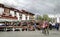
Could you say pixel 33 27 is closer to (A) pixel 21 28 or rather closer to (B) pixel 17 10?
(A) pixel 21 28

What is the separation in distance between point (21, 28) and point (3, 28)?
3.39 m

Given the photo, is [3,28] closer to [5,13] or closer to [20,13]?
[5,13]

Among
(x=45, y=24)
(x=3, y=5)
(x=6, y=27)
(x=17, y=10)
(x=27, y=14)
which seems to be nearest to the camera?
(x=45, y=24)

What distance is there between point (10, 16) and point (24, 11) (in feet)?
28.0

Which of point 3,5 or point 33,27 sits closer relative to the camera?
point 33,27

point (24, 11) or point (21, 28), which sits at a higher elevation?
point (24, 11)

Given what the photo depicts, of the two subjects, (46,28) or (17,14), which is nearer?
(46,28)

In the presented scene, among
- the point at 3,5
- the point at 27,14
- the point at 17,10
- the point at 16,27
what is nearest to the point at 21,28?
the point at 16,27

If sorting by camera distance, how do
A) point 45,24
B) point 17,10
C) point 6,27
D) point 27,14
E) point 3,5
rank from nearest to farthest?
1. point 45,24
2. point 6,27
3. point 3,5
4. point 17,10
5. point 27,14

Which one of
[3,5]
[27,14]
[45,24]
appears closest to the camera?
[45,24]

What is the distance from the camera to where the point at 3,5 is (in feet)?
199

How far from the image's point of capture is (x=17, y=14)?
6800 cm

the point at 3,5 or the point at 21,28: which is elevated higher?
the point at 3,5

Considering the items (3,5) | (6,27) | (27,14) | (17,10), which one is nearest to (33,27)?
(6,27)
